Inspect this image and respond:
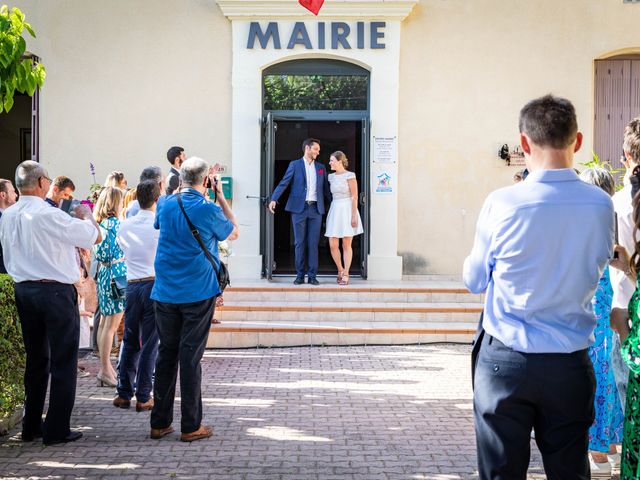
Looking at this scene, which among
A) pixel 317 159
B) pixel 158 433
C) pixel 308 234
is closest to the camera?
pixel 158 433

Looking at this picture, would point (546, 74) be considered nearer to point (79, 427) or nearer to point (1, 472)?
point (79, 427)

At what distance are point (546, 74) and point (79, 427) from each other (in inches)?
350

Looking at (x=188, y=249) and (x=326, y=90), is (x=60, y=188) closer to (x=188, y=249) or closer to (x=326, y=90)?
(x=188, y=249)

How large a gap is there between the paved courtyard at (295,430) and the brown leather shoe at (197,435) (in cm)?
5

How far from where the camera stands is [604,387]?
4.93 meters

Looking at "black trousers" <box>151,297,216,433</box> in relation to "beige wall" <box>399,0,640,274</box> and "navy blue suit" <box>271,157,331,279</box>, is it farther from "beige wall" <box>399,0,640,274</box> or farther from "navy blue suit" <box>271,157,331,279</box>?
"beige wall" <box>399,0,640,274</box>

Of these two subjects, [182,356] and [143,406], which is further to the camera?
[143,406]

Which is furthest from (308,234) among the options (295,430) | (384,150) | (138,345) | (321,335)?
(295,430)

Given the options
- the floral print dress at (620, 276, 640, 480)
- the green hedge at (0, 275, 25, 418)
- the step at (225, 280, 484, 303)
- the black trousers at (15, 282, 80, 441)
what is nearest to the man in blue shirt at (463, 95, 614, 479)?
the floral print dress at (620, 276, 640, 480)

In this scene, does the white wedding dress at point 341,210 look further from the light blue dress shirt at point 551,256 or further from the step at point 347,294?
the light blue dress shirt at point 551,256

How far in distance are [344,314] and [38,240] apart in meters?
5.52

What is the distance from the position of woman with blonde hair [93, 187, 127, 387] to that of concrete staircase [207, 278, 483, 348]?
2266 mm

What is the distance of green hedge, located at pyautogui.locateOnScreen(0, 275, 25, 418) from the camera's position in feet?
18.4

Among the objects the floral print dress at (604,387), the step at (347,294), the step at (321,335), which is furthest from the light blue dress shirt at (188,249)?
the step at (347,294)
